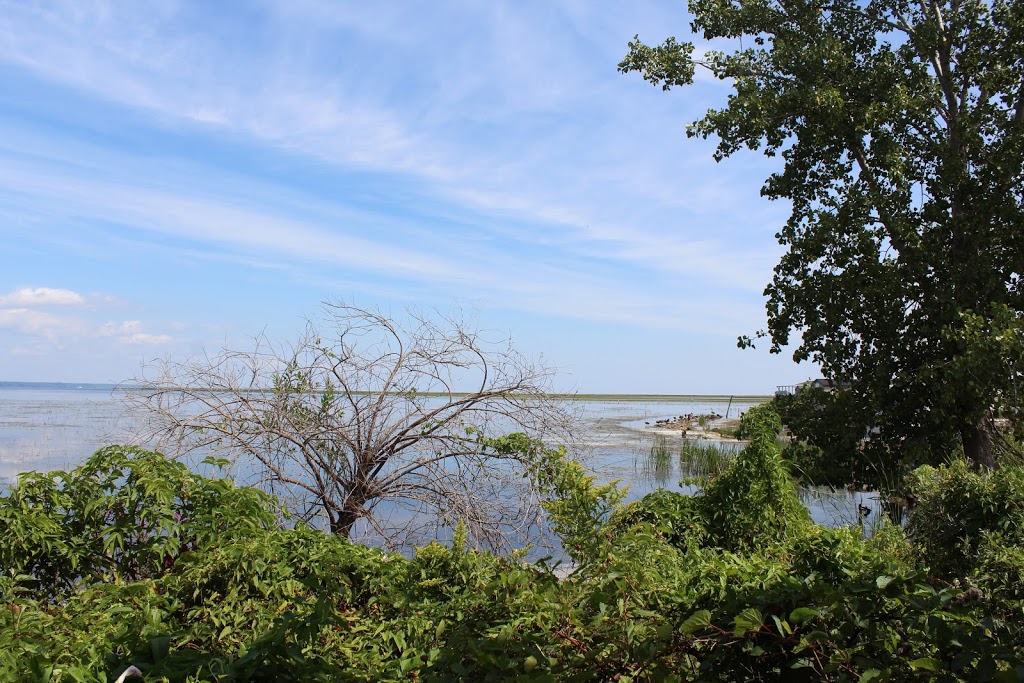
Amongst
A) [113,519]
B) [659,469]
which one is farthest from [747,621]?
[659,469]

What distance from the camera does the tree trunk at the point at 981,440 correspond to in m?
11.6

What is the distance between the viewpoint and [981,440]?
11.7 metres

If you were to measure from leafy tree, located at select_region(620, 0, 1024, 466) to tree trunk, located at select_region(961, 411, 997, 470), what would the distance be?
2cm

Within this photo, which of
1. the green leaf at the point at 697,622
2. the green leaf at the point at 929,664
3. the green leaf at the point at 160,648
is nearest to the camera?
the green leaf at the point at 929,664

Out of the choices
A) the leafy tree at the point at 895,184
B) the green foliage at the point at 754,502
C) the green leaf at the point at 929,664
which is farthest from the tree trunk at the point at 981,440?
the green leaf at the point at 929,664

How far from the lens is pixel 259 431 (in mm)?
7469

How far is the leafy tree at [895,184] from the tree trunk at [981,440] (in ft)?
0.07

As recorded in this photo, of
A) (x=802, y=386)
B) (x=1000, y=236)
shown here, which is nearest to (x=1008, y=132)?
(x=1000, y=236)

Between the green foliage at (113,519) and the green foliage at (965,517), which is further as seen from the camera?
the green foliage at (965,517)

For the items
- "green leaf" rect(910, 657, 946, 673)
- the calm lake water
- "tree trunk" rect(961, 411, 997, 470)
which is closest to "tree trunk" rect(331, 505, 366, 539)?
the calm lake water

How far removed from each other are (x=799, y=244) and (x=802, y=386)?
2.36 metres

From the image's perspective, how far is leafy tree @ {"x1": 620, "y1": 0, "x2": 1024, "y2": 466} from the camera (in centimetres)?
1165

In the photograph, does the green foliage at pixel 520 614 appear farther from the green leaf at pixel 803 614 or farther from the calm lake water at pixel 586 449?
the calm lake water at pixel 586 449

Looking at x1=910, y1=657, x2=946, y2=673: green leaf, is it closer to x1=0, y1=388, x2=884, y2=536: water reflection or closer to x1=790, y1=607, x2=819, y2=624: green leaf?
x1=790, y1=607, x2=819, y2=624: green leaf
